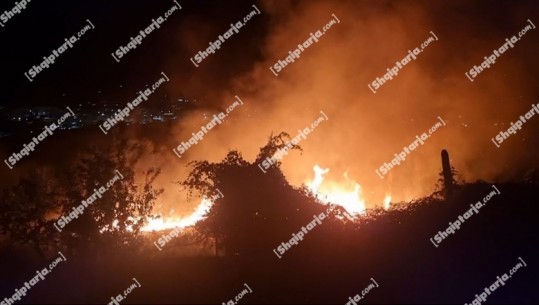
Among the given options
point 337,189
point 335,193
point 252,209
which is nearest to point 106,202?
point 252,209

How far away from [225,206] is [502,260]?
7720mm

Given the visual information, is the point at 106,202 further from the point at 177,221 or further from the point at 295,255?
the point at 295,255

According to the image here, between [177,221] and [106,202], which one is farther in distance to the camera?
[177,221]

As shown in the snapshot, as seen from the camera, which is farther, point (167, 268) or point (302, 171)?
point (302, 171)

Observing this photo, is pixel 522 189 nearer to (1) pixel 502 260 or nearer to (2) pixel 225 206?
(1) pixel 502 260

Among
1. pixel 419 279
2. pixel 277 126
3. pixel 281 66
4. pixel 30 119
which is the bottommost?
pixel 419 279

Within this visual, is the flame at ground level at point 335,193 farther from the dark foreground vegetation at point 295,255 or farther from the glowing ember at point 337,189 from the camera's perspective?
the dark foreground vegetation at point 295,255

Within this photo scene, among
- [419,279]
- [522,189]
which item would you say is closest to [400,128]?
[522,189]

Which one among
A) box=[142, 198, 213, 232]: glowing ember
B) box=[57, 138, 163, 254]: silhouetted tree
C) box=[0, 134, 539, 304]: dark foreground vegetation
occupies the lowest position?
box=[0, 134, 539, 304]: dark foreground vegetation

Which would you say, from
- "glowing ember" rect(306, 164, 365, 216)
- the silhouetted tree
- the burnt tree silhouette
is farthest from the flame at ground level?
the burnt tree silhouette

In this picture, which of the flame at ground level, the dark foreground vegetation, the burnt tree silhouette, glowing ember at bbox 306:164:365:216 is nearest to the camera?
the dark foreground vegetation

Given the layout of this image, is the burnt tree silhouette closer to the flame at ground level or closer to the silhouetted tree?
the silhouetted tree

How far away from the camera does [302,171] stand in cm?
2445

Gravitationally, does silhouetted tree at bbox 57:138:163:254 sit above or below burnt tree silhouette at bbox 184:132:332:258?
above
